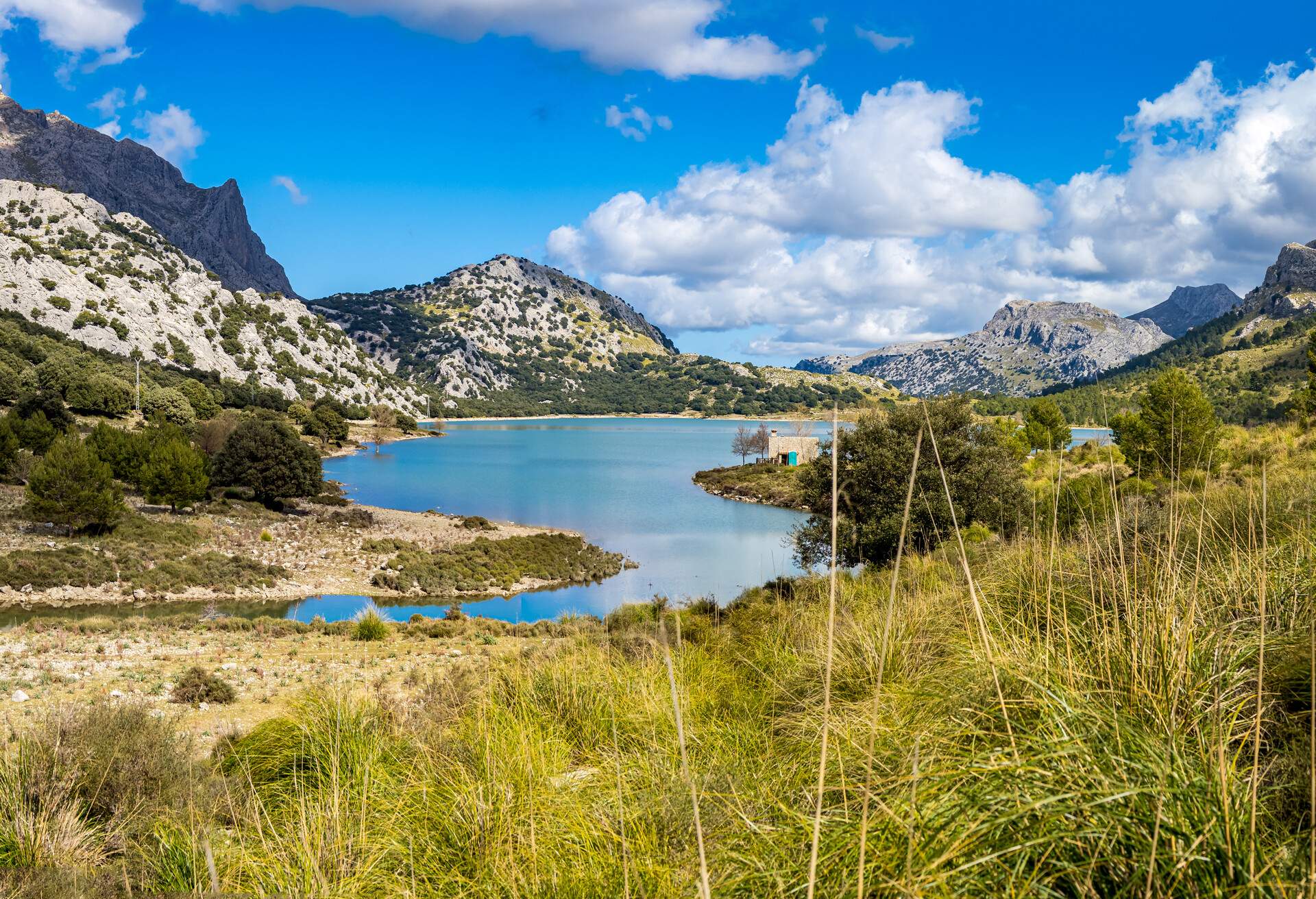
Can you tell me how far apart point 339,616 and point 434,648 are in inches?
467

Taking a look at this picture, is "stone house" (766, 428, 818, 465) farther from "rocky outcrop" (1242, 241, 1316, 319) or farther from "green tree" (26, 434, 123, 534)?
"rocky outcrop" (1242, 241, 1316, 319)

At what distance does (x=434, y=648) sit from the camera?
49.2 feet

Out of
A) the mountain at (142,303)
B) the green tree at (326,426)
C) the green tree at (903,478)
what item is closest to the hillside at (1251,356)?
the green tree at (903,478)

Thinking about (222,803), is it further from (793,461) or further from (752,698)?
(793,461)

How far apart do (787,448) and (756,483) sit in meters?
14.5

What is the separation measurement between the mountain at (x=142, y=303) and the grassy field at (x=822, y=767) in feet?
280

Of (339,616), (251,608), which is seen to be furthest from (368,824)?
(251,608)

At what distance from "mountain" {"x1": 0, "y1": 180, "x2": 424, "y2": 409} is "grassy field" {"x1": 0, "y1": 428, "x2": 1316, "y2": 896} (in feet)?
280

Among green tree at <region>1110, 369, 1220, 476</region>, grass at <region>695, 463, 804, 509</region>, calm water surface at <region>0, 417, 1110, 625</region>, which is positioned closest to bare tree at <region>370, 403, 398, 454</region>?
calm water surface at <region>0, 417, 1110, 625</region>

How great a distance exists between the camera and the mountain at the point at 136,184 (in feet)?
411

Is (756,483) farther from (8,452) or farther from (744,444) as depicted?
(8,452)

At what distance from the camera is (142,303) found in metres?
82.9

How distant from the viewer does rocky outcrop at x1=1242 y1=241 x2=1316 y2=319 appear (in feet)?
510

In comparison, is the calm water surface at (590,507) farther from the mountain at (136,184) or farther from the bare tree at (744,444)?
the mountain at (136,184)
